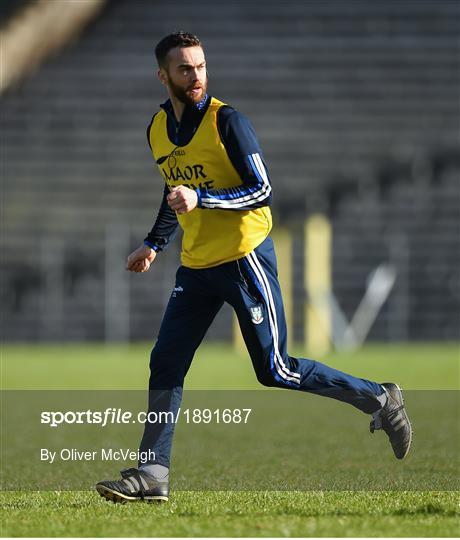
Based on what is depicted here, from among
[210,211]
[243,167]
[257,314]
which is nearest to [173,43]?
[243,167]

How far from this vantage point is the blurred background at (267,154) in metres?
18.5

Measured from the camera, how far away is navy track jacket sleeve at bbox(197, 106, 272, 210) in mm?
4969

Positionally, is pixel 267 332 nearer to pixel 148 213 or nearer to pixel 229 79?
pixel 148 213

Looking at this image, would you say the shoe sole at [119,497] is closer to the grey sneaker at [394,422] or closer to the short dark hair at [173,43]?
the grey sneaker at [394,422]

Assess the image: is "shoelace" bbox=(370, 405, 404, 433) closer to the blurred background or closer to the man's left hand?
the man's left hand

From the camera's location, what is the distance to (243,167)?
5000 millimetres

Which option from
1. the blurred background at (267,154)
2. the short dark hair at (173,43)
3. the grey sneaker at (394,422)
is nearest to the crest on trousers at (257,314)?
the grey sneaker at (394,422)

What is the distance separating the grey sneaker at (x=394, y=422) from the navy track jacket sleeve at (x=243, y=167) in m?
1.01

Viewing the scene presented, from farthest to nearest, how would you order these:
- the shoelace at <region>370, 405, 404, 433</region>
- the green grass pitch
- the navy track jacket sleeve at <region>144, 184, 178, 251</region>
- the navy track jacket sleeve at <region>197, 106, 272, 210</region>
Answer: the navy track jacket sleeve at <region>144, 184, 178, 251</region> → the shoelace at <region>370, 405, 404, 433</region> → the navy track jacket sleeve at <region>197, 106, 272, 210</region> → the green grass pitch

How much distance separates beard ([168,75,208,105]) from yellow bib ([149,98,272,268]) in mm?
61

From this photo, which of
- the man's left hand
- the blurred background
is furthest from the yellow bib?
the blurred background

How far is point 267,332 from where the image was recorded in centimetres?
513

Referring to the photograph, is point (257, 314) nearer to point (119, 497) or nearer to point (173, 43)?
point (119, 497)

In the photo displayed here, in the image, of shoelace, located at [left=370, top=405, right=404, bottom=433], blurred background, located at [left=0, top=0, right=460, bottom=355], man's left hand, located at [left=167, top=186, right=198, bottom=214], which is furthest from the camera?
blurred background, located at [left=0, top=0, right=460, bottom=355]
